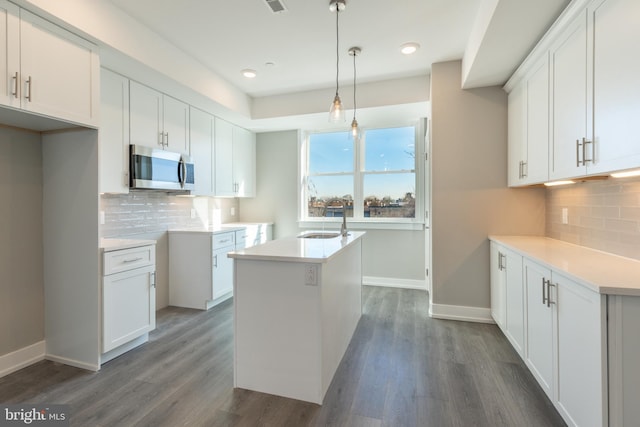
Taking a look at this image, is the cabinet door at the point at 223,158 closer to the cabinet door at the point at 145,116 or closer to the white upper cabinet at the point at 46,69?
the cabinet door at the point at 145,116

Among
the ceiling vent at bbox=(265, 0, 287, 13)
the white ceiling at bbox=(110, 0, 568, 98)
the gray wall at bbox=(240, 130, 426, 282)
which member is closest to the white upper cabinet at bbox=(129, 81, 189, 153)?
the white ceiling at bbox=(110, 0, 568, 98)

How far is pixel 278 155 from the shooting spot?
16.7 feet

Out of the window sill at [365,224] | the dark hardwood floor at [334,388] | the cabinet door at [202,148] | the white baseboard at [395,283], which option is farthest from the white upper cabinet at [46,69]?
the white baseboard at [395,283]

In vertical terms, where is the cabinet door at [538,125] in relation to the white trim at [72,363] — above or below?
above

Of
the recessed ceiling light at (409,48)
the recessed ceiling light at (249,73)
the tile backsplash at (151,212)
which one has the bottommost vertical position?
the tile backsplash at (151,212)

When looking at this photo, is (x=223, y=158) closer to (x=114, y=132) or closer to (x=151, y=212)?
(x=151, y=212)

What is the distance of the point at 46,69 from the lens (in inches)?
76.5

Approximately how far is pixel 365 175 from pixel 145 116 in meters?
3.04

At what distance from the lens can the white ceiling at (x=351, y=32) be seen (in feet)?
7.42

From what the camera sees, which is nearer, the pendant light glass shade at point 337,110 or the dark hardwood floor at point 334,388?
the dark hardwood floor at point 334,388

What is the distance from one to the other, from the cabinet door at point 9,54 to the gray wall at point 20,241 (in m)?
0.68

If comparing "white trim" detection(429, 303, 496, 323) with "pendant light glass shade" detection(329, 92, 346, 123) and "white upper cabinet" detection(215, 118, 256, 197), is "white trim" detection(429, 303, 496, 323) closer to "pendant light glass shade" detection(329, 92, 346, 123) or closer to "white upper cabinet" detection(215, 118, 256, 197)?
"pendant light glass shade" detection(329, 92, 346, 123)

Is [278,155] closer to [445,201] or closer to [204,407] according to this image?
[445,201]

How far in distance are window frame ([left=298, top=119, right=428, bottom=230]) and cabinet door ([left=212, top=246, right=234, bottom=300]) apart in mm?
1551
